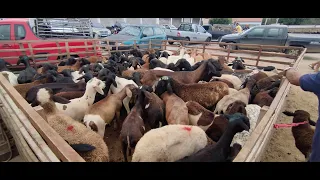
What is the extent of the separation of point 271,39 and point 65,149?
54.9ft

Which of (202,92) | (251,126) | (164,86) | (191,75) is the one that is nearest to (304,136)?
(251,126)

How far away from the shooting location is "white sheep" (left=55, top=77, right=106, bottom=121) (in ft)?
12.9

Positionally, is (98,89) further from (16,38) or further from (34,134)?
(16,38)

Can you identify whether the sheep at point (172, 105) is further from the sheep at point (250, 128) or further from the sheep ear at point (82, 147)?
the sheep ear at point (82, 147)

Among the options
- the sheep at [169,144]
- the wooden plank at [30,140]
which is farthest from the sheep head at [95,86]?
the sheep at [169,144]

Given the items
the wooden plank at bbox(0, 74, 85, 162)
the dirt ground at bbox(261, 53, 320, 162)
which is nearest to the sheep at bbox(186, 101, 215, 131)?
the dirt ground at bbox(261, 53, 320, 162)

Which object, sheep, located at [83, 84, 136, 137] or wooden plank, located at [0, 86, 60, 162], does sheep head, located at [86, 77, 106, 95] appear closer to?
sheep, located at [83, 84, 136, 137]

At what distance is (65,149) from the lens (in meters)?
1.71

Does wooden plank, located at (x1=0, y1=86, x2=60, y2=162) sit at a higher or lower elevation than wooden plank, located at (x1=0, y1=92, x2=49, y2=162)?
higher

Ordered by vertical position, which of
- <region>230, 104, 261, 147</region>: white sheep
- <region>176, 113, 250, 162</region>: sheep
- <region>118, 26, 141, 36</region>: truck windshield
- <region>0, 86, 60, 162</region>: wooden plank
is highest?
<region>118, 26, 141, 36</region>: truck windshield

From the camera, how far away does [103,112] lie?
152 inches

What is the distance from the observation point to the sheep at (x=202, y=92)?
4.52 m

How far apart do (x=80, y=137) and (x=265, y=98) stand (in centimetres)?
417
